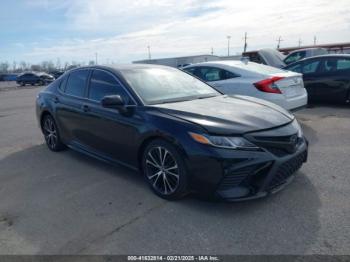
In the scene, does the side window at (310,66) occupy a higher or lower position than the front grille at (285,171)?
higher

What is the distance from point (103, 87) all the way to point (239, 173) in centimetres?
236

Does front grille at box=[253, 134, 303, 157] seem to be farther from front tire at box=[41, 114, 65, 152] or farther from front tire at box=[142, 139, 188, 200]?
front tire at box=[41, 114, 65, 152]

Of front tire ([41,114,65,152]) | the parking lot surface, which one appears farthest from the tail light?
front tire ([41,114,65,152])

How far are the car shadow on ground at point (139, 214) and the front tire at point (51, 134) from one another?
1.12 m

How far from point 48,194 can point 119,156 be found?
1009 millimetres

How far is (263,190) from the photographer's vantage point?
125 inches

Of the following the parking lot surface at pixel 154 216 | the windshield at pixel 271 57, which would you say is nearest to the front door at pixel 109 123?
the parking lot surface at pixel 154 216

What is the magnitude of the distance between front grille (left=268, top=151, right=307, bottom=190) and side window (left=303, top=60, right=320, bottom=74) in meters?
5.99

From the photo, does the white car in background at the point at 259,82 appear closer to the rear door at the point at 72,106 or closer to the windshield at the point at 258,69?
the windshield at the point at 258,69

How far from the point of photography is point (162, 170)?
3613 mm

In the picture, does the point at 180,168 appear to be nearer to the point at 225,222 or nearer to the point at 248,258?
the point at 225,222

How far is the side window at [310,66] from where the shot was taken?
872 cm

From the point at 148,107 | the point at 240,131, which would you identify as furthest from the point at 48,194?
the point at 240,131

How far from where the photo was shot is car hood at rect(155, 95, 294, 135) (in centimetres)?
323
